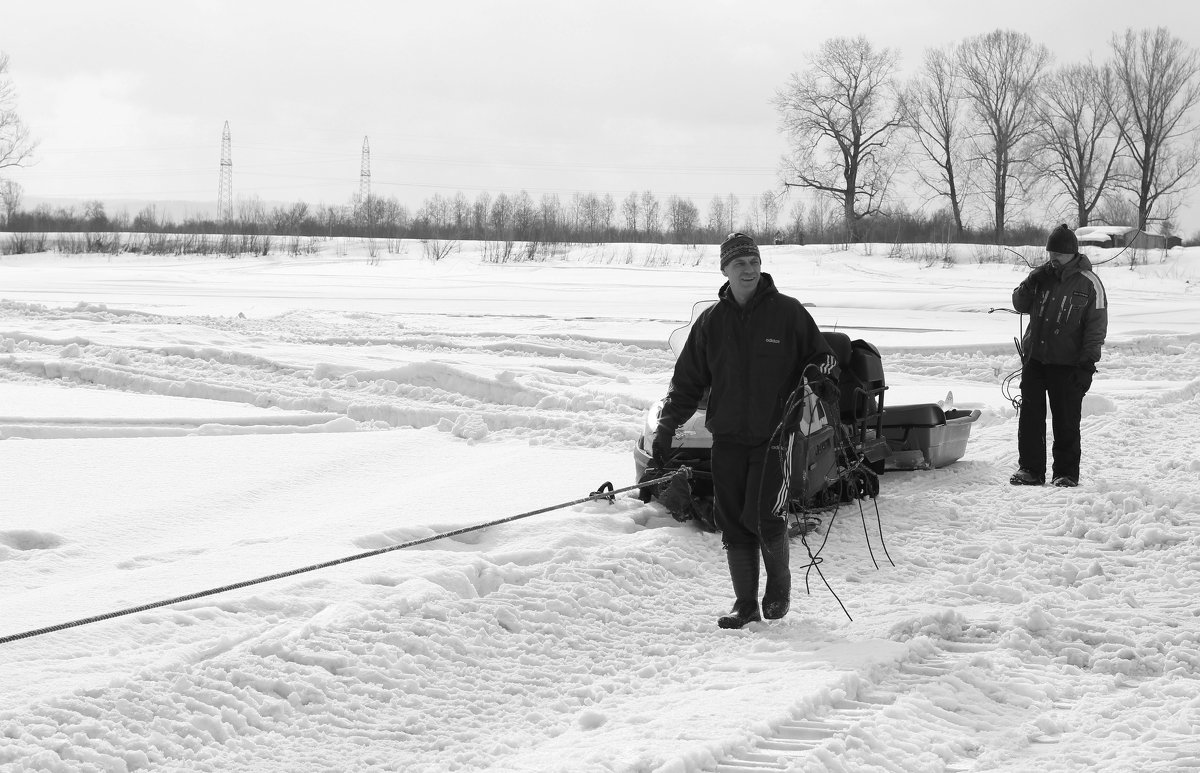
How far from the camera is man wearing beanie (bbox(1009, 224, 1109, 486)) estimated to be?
7.80m

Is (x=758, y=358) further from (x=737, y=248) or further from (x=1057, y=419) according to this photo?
(x=1057, y=419)

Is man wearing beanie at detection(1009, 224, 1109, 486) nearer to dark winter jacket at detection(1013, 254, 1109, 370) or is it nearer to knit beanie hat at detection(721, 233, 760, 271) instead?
dark winter jacket at detection(1013, 254, 1109, 370)

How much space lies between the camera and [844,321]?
18984 millimetres

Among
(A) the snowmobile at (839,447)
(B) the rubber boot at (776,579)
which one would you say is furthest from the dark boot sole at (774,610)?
(A) the snowmobile at (839,447)

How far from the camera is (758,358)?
4.84 meters

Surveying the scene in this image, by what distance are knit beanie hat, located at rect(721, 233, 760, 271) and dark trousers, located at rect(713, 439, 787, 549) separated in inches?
32.1

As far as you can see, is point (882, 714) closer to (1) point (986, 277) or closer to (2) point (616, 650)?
(2) point (616, 650)

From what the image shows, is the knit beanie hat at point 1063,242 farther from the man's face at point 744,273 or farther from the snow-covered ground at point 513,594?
the man's face at point 744,273

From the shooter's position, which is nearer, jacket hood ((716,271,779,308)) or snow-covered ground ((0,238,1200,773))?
snow-covered ground ((0,238,1200,773))

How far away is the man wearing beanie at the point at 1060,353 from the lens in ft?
25.6

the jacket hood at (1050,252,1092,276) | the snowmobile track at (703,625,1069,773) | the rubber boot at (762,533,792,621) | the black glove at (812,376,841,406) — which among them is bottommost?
the snowmobile track at (703,625,1069,773)

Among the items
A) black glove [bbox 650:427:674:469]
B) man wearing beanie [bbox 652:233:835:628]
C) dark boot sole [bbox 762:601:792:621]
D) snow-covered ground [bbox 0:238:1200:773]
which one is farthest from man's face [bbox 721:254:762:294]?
snow-covered ground [bbox 0:238:1200:773]

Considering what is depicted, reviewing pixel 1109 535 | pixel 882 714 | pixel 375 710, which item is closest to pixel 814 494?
pixel 1109 535

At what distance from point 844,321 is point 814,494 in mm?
12713
